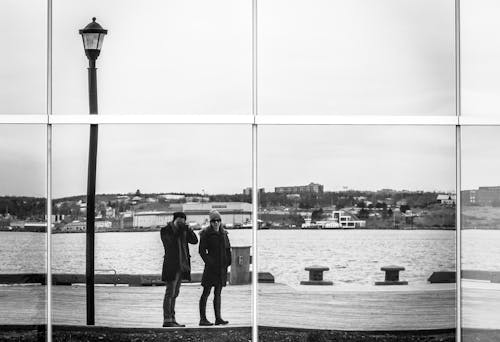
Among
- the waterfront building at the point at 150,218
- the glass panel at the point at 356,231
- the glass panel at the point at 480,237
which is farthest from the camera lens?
the glass panel at the point at 480,237

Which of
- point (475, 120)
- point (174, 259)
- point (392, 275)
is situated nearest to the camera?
point (174, 259)

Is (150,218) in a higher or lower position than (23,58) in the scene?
lower

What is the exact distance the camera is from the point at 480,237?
27.6ft

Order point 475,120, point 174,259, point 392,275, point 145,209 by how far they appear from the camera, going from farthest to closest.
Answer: point 475,120 → point 392,275 → point 174,259 → point 145,209

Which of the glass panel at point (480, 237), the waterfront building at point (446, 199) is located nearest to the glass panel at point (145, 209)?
the waterfront building at point (446, 199)

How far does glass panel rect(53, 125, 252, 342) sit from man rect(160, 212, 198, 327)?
0.18ft

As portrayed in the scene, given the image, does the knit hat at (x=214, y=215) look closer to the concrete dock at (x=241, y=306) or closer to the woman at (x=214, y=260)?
the woman at (x=214, y=260)

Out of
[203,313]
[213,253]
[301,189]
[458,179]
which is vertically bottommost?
[203,313]

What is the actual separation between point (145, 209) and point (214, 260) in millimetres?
971

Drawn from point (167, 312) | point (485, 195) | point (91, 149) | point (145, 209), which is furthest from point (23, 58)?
point (485, 195)

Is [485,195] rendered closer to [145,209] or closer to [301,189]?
[301,189]

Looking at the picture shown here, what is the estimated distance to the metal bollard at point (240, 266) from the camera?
8.17 meters

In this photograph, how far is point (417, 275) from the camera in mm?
8273

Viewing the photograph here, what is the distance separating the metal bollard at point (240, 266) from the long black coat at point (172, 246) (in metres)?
0.47
